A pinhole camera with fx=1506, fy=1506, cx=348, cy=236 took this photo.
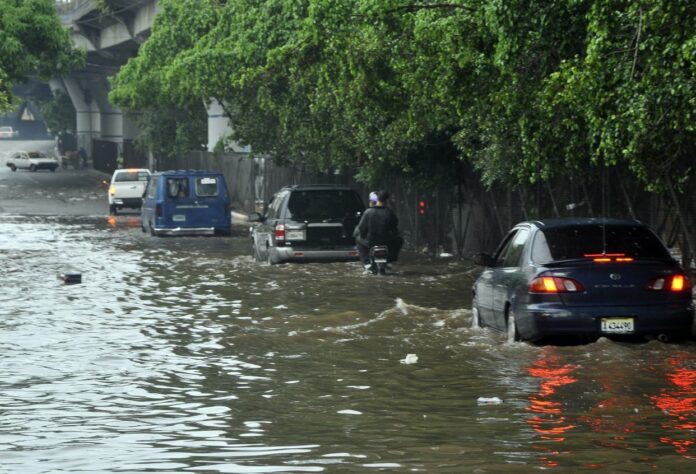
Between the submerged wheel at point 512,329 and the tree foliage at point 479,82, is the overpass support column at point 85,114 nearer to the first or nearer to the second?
the tree foliage at point 479,82

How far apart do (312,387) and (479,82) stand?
344 inches

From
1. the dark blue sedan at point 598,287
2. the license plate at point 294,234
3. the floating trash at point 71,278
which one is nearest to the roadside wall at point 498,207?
the license plate at point 294,234

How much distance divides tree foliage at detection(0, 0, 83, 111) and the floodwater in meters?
38.9

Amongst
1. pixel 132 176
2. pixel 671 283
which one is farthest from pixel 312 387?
pixel 132 176

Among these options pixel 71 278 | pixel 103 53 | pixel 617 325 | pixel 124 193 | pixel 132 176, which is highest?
pixel 103 53

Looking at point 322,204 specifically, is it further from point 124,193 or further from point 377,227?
point 124,193

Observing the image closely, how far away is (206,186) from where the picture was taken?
40094mm

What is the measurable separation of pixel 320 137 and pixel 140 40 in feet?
142

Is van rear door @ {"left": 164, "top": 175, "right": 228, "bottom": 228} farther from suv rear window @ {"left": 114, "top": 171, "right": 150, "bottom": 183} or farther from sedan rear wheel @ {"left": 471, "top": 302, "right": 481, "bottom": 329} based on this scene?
sedan rear wheel @ {"left": 471, "top": 302, "right": 481, "bottom": 329}

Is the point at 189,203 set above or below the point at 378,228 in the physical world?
above

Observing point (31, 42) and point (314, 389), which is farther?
point (31, 42)

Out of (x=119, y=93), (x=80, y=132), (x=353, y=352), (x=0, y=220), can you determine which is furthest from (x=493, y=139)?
(x=80, y=132)

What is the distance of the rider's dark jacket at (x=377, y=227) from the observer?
87.6ft

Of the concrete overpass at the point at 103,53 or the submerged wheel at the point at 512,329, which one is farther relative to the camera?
the concrete overpass at the point at 103,53
